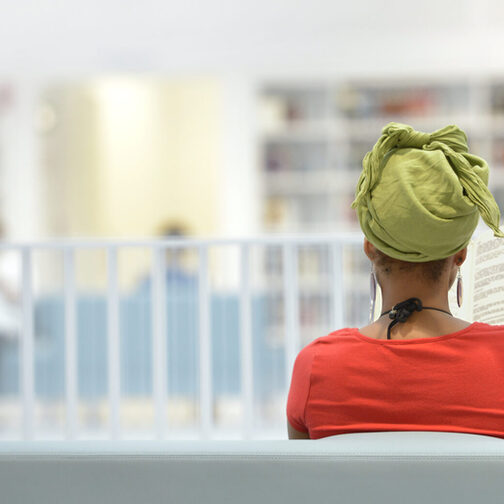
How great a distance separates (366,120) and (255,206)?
0.96 meters

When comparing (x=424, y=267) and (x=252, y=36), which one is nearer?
(x=424, y=267)

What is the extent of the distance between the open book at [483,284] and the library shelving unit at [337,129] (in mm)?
3836

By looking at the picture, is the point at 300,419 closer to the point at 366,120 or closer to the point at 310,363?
the point at 310,363

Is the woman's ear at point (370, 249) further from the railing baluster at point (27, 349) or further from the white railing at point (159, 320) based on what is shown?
the railing baluster at point (27, 349)

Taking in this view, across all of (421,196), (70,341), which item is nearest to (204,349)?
(70,341)

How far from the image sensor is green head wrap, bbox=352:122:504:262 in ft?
3.21

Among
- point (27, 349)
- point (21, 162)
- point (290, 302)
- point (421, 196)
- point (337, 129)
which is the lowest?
point (27, 349)

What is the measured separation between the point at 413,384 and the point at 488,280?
1.26 feet

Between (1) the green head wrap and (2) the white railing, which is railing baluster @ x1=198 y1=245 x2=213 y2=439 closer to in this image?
(2) the white railing

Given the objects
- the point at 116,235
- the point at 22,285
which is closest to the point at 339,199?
the point at 116,235

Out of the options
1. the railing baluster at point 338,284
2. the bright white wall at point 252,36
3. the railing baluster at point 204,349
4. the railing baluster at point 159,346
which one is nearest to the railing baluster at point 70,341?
the railing baluster at point 159,346

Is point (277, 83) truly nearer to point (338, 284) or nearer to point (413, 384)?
point (338, 284)

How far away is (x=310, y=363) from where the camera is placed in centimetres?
101

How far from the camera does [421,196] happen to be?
0.98 meters
